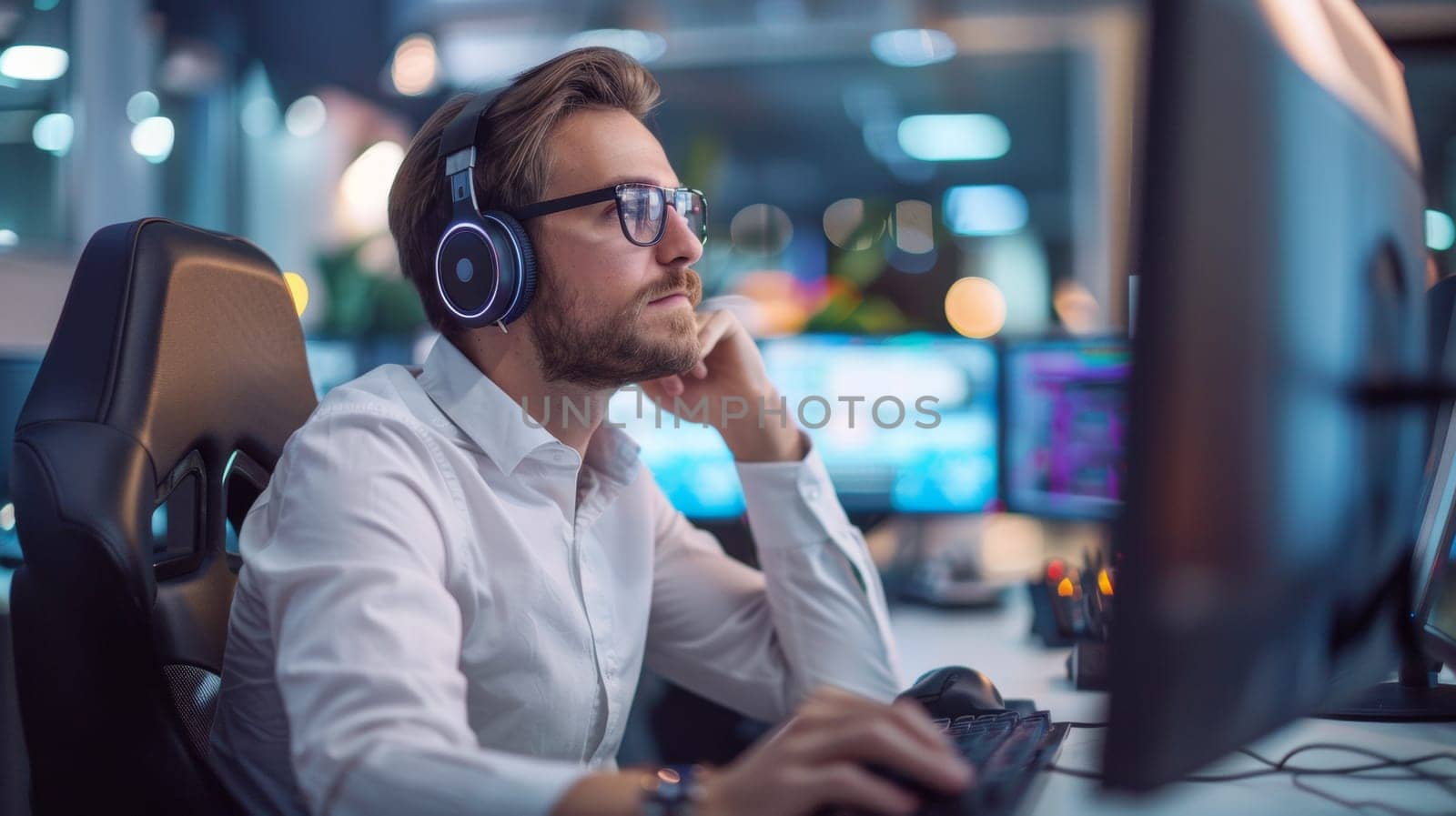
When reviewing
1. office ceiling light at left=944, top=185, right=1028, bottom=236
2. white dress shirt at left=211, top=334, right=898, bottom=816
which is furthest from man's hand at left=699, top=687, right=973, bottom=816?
office ceiling light at left=944, top=185, right=1028, bottom=236

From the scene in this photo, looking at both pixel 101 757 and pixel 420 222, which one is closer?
pixel 101 757

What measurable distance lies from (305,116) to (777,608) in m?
3.61

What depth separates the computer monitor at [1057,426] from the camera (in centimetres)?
175

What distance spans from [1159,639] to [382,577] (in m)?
0.51

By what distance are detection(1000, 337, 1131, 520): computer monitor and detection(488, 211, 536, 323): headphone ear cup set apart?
1.04m

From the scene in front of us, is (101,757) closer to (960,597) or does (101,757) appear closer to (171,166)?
(960,597)

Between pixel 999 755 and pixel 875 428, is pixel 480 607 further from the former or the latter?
pixel 875 428

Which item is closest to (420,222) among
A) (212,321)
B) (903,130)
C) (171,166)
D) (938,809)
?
(212,321)

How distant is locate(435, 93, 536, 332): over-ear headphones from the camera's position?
1022 mm

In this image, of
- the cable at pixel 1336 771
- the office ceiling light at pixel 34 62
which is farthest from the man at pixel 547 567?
the office ceiling light at pixel 34 62

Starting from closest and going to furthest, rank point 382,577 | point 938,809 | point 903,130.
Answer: point 938,809
point 382,577
point 903,130

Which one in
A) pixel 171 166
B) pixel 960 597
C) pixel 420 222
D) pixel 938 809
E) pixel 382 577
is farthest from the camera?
→ pixel 171 166

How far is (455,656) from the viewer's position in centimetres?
75

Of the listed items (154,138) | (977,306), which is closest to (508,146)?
(154,138)
